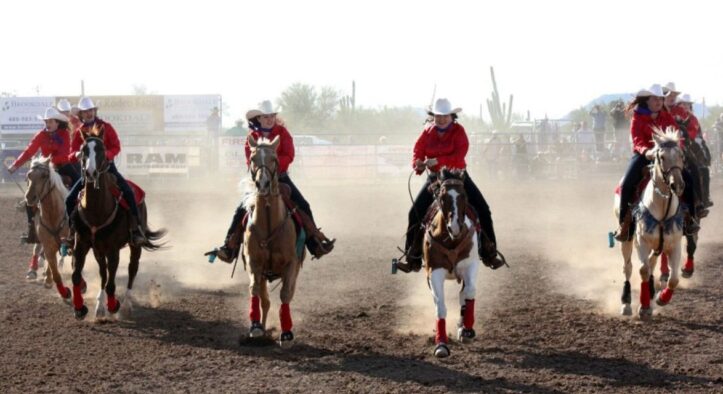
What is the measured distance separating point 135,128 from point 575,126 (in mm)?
20165

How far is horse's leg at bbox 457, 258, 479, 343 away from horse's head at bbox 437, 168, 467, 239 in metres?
0.51

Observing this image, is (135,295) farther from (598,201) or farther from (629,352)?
(598,201)

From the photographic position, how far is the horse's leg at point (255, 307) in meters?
9.60

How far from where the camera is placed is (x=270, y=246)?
9586 millimetres

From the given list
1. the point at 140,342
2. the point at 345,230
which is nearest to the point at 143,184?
the point at 345,230

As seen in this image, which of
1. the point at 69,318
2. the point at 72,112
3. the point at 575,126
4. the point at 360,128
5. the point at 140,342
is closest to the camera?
the point at 140,342

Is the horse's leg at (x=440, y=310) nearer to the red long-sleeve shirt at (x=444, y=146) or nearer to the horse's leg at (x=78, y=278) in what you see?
the red long-sleeve shirt at (x=444, y=146)

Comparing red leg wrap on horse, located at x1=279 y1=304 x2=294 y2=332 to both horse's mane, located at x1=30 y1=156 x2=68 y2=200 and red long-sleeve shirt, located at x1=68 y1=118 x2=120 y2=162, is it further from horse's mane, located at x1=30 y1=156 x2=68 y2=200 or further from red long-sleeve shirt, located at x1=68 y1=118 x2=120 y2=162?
horse's mane, located at x1=30 y1=156 x2=68 y2=200

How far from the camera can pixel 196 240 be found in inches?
775

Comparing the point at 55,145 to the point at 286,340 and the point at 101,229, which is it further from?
the point at 286,340

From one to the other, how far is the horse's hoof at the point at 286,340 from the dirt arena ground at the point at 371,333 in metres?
0.08

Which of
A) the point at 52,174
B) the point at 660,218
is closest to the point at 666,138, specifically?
the point at 660,218

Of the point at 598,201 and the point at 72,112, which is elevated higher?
the point at 72,112

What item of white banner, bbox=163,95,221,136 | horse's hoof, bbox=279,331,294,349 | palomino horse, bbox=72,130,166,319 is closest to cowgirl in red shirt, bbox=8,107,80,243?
palomino horse, bbox=72,130,166,319
